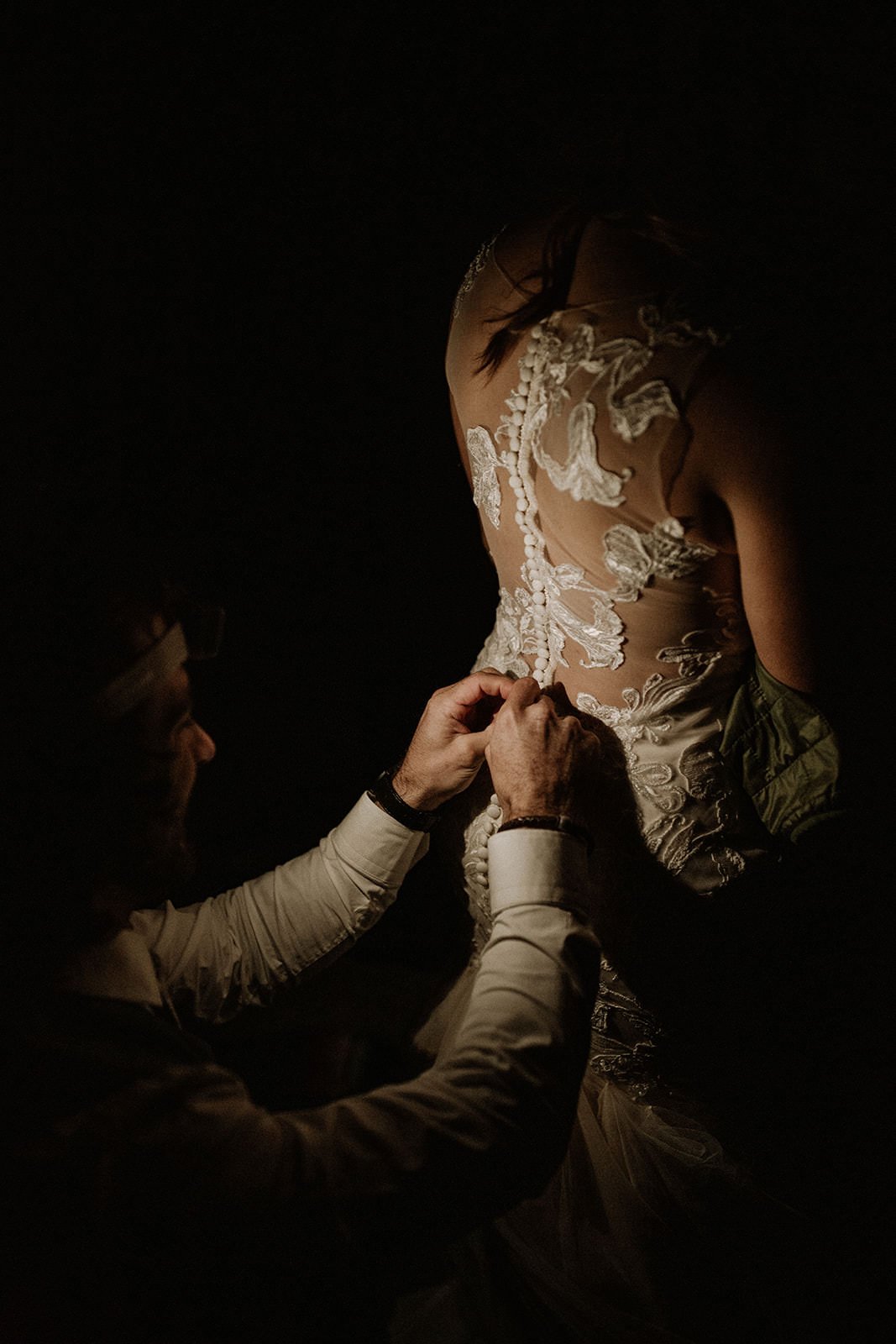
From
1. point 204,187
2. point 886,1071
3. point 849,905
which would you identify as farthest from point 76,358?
point 886,1071

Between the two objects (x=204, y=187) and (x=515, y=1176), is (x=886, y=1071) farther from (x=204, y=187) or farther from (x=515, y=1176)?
(x=204, y=187)

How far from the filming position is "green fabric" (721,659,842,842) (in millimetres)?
1055

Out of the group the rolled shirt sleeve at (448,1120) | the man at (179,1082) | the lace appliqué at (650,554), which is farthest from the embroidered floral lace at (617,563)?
the rolled shirt sleeve at (448,1120)

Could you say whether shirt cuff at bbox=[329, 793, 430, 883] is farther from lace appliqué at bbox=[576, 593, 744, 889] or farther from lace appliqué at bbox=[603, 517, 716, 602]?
lace appliqué at bbox=[603, 517, 716, 602]

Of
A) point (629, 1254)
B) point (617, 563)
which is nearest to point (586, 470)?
point (617, 563)

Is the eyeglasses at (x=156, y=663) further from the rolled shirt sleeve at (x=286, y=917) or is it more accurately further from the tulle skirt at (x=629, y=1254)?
the tulle skirt at (x=629, y=1254)

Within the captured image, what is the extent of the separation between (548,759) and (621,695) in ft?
0.45

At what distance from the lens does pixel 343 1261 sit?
757mm

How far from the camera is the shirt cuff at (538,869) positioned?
925mm

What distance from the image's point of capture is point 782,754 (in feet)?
3.58

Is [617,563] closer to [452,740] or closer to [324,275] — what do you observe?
[452,740]

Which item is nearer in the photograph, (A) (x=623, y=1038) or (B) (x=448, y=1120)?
(B) (x=448, y=1120)

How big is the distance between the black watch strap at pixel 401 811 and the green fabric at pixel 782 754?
15.9 inches

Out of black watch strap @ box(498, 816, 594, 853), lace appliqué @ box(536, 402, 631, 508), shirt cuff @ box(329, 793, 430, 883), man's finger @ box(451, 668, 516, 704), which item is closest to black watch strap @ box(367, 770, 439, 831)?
shirt cuff @ box(329, 793, 430, 883)
